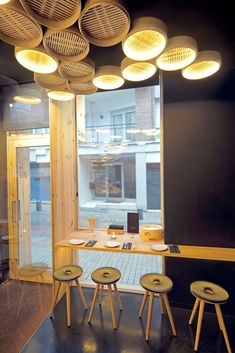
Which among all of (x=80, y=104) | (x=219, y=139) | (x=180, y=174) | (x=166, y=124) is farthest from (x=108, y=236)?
(x=80, y=104)

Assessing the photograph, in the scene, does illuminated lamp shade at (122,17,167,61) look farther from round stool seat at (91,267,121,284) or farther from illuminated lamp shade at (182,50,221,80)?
round stool seat at (91,267,121,284)

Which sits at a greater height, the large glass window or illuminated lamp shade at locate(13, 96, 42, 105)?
illuminated lamp shade at locate(13, 96, 42, 105)

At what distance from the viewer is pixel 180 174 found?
7.72 feet

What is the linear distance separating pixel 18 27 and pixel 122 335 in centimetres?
277

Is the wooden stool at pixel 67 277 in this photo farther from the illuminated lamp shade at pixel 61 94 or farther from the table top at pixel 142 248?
the illuminated lamp shade at pixel 61 94

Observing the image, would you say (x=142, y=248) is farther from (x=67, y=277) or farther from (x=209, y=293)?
(x=67, y=277)

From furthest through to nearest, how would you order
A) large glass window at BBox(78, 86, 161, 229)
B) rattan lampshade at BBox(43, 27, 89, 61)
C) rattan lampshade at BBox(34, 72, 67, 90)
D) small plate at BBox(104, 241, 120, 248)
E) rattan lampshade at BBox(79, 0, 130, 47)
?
large glass window at BBox(78, 86, 161, 229) → small plate at BBox(104, 241, 120, 248) → rattan lampshade at BBox(34, 72, 67, 90) → rattan lampshade at BBox(43, 27, 89, 61) → rattan lampshade at BBox(79, 0, 130, 47)

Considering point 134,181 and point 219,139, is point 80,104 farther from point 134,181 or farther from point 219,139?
point 219,139

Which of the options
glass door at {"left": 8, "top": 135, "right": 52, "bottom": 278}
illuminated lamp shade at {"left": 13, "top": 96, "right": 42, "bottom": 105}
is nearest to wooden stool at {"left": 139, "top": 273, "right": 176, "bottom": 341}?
glass door at {"left": 8, "top": 135, "right": 52, "bottom": 278}

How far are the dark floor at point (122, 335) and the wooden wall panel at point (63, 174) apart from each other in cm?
65

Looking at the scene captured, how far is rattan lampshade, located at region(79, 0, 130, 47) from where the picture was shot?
114cm

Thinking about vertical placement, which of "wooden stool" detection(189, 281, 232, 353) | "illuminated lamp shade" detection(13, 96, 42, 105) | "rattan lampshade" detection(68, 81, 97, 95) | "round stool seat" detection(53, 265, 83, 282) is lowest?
"wooden stool" detection(189, 281, 232, 353)

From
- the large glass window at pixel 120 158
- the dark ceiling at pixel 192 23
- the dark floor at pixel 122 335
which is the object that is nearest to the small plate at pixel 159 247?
the large glass window at pixel 120 158

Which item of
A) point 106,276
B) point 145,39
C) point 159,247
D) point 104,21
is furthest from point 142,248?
point 104,21
